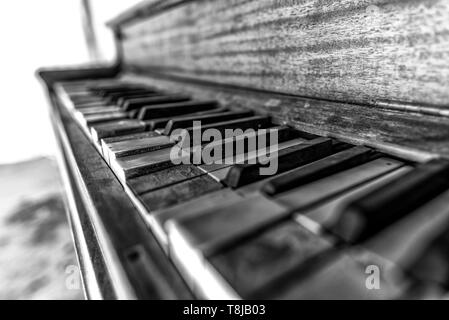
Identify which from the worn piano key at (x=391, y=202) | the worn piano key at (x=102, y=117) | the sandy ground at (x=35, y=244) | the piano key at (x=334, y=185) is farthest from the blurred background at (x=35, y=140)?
the worn piano key at (x=391, y=202)

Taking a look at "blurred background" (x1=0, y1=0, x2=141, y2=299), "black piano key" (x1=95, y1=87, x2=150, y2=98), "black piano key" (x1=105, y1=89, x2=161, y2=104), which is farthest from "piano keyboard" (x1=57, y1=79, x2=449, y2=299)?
"blurred background" (x1=0, y1=0, x2=141, y2=299)

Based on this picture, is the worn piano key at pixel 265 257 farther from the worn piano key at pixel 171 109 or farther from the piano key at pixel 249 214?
the worn piano key at pixel 171 109

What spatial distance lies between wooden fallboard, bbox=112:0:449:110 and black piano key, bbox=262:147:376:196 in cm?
20

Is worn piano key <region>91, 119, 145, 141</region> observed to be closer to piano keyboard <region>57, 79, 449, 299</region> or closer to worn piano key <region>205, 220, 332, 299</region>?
piano keyboard <region>57, 79, 449, 299</region>

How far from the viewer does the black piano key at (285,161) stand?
2.33 feet

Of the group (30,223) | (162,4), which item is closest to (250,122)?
(162,4)

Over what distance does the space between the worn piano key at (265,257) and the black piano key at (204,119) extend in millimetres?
688

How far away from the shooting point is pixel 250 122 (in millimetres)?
1135

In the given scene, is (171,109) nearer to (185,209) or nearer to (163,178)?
(163,178)

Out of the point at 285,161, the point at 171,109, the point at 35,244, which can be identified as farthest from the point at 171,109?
the point at 35,244

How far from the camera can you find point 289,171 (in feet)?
2.54

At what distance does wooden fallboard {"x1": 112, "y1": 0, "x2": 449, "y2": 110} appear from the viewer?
739 millimetres

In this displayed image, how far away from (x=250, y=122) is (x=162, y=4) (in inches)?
50.9

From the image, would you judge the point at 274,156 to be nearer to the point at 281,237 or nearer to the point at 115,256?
the point at 281,237
